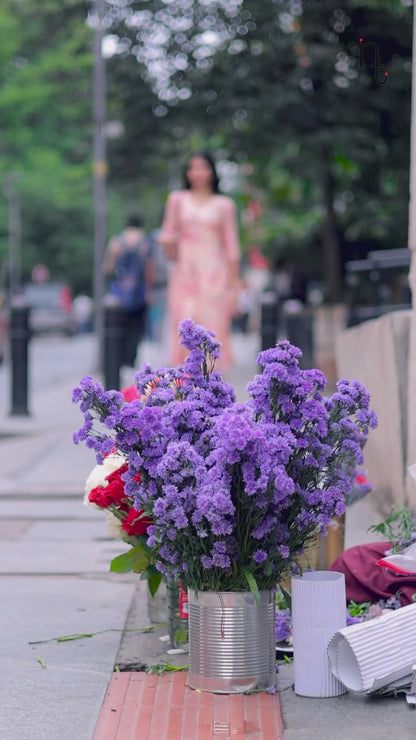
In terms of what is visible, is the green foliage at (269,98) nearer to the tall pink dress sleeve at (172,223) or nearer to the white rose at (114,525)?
the tall pink dress sleeve at (172,223)

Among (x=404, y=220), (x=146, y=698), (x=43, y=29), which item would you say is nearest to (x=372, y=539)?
(x=146, y=698)

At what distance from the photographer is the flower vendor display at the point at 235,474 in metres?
3.55

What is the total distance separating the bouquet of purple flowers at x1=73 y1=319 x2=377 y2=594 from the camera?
354cm

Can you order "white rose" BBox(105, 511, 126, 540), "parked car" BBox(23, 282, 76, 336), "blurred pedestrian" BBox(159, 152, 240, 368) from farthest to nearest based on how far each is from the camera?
1. "parked car" BBox(23, 282, 76, 336)
2. "blurred pedestrian" BBox(159, 152, 240, 368)
3. "white rose" BBox(105, 511, 126, 540)

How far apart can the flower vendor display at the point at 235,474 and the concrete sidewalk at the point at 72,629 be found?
34 cm

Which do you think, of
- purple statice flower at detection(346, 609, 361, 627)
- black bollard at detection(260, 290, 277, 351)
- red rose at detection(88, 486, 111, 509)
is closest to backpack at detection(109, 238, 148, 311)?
black bollard at detection(260, 290, 277, 351)

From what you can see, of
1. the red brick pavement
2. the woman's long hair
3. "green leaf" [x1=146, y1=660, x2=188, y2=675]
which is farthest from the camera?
the woman's long hair

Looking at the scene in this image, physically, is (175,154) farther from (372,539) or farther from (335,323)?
(372,539)

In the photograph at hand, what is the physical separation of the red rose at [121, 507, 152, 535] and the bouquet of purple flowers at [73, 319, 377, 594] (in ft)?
0.58

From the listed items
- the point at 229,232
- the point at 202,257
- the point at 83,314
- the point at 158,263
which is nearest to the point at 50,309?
the point at 83,314

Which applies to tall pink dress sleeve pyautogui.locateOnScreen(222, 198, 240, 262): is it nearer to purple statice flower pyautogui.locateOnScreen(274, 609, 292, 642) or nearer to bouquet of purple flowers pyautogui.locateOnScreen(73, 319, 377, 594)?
purple statice flower pyautogui.locateOnScreen(274, 609, 292, 642)

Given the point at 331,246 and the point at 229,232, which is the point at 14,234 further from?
the point at 229,232

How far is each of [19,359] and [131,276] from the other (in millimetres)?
2802

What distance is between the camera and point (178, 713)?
3.54 metres
